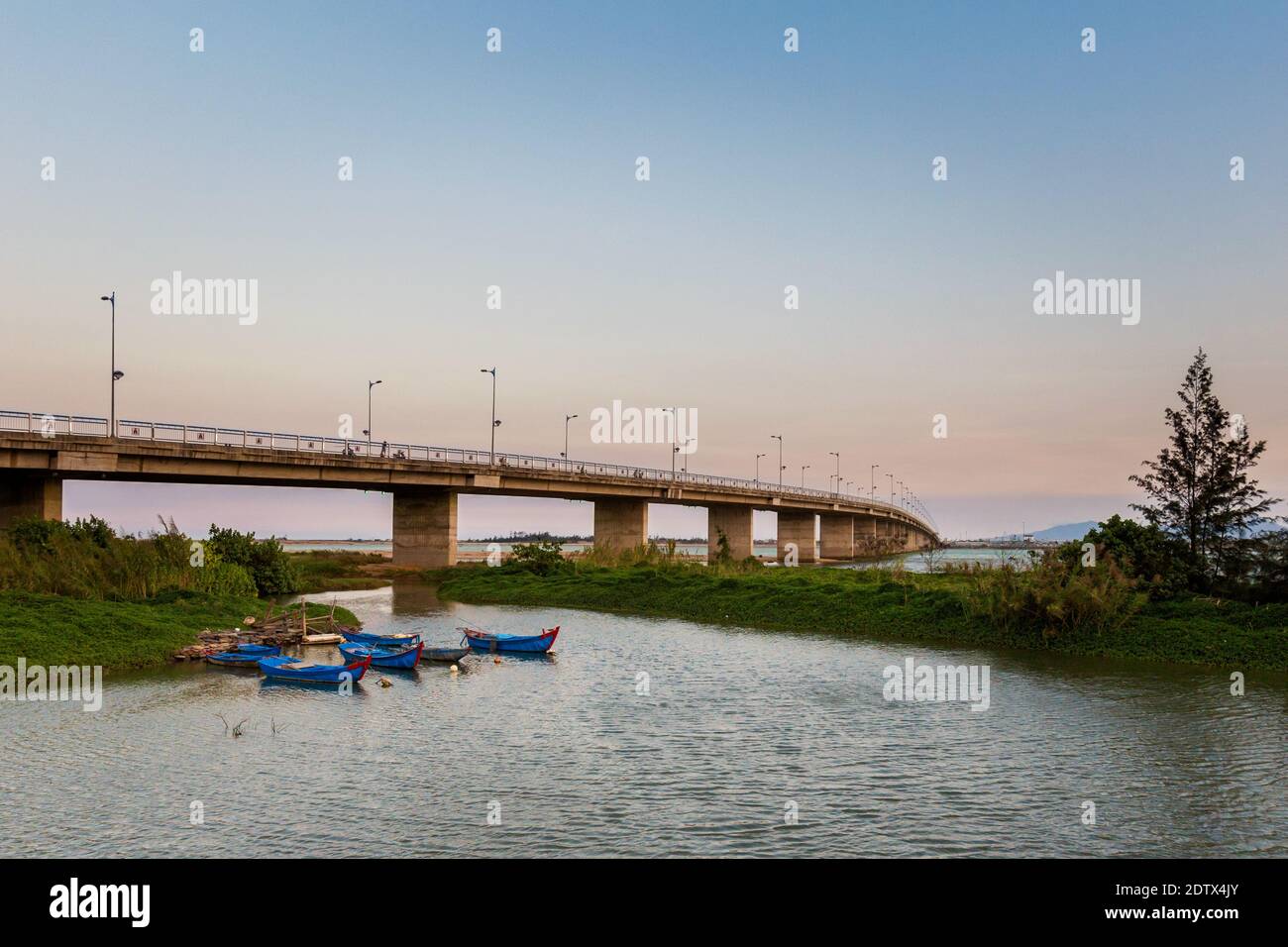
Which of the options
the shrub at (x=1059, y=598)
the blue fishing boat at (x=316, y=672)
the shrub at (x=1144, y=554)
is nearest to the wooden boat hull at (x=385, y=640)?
the blue fishing boat at (x=316, y=672)

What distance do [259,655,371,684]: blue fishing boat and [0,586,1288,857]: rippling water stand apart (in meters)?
0.63

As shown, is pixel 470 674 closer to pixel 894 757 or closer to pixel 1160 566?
pixel 894 757

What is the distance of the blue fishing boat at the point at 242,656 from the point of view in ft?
107

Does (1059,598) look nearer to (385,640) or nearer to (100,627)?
(385,640)

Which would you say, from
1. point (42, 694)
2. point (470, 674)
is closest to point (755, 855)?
point (470, 674)

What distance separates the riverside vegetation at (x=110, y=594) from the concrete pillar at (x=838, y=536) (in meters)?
132

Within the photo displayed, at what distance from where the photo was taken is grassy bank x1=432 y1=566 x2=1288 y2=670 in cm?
3416

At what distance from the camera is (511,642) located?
37844mm

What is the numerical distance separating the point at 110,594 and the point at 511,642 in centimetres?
1796

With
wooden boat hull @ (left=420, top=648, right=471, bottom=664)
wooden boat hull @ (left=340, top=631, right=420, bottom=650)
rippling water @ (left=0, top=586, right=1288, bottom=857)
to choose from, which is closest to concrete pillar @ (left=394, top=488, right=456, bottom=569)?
wooden boat hull @ (left=340, top=631, right=420, bottom=650)

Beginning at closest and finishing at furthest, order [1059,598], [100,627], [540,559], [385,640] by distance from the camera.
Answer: [100,627]
[385,640]
[1059,598]
[540,559]

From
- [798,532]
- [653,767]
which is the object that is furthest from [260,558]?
[798,532]

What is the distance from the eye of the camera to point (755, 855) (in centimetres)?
1502
